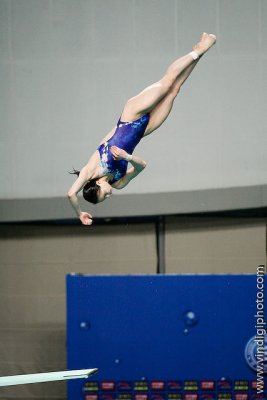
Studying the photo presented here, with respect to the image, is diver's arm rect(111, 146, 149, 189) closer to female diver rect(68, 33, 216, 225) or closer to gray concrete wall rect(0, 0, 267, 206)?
female diver rect(68, 33, 216, 225)

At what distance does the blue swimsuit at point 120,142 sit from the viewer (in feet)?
18.7

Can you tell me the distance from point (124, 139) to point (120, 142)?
0.13 ft

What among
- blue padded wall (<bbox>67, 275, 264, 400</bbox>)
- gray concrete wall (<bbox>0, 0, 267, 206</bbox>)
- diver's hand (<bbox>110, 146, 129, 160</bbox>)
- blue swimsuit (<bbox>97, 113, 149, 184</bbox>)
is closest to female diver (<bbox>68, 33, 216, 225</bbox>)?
blue swimsuit (<bbox>97, 113, 149, 184</bbox>)

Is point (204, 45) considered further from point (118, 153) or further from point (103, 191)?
point (103, 191)

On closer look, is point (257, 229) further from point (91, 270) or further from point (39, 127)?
point (39, 127)

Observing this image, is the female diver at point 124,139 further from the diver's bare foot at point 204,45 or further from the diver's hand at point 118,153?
the diver's hand at point 118,153

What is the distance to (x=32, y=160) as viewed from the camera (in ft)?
28.6

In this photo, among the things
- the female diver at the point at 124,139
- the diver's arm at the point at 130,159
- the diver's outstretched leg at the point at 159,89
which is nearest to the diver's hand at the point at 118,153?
the diver's arm at the point at 130,159

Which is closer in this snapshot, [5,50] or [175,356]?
[175,356]

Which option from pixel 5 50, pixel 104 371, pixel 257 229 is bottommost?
pixel 104 371

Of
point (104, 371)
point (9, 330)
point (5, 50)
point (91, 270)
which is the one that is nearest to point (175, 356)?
point (104, 371)

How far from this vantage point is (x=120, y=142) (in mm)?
5734

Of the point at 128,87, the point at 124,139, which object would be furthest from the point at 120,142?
the point at 128,87

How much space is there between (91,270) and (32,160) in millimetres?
1447
